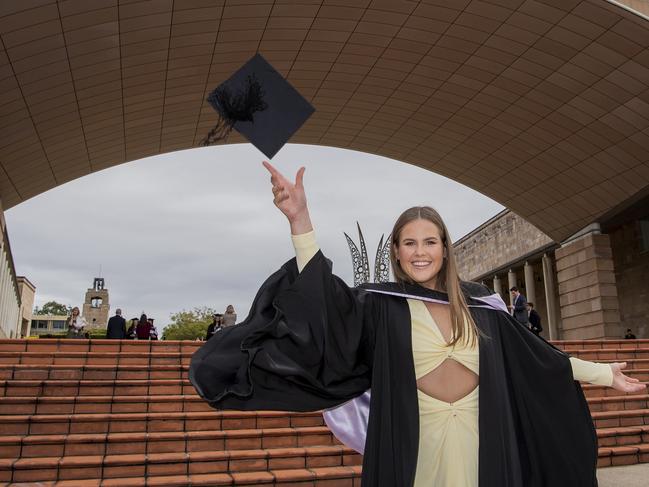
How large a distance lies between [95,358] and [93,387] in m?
1.21

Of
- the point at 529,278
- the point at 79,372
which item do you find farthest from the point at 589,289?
the point at 79,372

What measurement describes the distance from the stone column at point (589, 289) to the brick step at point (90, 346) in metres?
15.1

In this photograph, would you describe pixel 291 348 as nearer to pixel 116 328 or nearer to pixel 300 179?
pixel 300 179

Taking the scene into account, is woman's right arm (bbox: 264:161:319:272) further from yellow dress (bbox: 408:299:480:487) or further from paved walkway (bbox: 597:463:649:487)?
paved walkway (bbox: 597:463:649:487)

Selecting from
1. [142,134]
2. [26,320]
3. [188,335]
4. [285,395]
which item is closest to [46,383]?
[285,395]

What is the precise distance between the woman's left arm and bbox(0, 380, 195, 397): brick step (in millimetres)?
5071

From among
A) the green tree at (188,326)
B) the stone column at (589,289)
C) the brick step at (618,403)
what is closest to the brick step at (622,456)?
the brick step at (618,403)

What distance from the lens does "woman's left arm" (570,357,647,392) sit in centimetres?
246

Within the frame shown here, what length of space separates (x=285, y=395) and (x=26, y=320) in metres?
46.8

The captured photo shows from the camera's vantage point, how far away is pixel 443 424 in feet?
7.07

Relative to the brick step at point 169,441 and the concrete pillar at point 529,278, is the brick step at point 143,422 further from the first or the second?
the concrete pillar at point 529,278

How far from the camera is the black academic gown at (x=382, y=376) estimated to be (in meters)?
2.10

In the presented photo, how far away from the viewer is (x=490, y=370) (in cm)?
217

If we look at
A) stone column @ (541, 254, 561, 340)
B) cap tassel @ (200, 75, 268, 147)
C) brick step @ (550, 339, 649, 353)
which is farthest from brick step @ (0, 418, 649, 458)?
stone column @ (541, 254, 561, 340)
